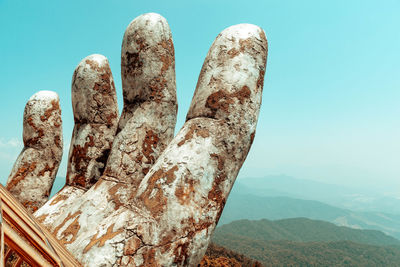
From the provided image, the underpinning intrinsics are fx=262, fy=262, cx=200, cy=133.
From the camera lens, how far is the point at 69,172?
6215 mm

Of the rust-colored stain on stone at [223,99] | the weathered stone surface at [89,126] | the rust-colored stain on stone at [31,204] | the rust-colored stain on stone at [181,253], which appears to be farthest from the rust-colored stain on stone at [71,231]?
the rust-colored stain on stone at [31,204]

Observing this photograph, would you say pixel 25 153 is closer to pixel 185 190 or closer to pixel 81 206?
pixel 81 206

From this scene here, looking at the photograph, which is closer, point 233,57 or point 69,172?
point 233,57

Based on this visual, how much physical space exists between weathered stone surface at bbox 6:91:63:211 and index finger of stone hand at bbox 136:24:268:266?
640cm

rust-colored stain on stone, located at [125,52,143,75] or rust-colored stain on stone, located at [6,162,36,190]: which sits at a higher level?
rust-colored stain on stone, located at [125,52,143,75]

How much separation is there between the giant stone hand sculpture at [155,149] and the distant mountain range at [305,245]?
4726cm

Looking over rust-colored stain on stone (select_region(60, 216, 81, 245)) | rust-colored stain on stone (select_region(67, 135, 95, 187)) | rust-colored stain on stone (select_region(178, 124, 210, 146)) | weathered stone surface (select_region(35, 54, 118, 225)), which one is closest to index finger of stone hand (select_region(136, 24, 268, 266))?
rust-colored stain on stone (select_region(178, 124, 210, 146))

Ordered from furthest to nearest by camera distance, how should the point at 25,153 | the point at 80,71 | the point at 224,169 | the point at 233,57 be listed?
the point at 25,153
the point at 80,71
the point at 233,57
the point at 224,169

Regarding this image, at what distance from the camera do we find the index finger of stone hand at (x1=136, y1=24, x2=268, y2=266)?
9.04 feet

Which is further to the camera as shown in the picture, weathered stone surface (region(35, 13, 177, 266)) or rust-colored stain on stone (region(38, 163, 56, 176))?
rust-colored stain on stone (region(38, 163, 56, 176))

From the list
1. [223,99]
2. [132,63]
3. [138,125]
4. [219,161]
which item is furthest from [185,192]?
[132,63]

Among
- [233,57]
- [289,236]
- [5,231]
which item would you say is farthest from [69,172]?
[289,236]

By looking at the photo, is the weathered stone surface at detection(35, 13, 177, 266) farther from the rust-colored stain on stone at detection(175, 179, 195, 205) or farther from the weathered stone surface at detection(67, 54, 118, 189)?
the rust-colored stain on stone at detection(175, 179, 195, 205)

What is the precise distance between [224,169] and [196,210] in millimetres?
589
